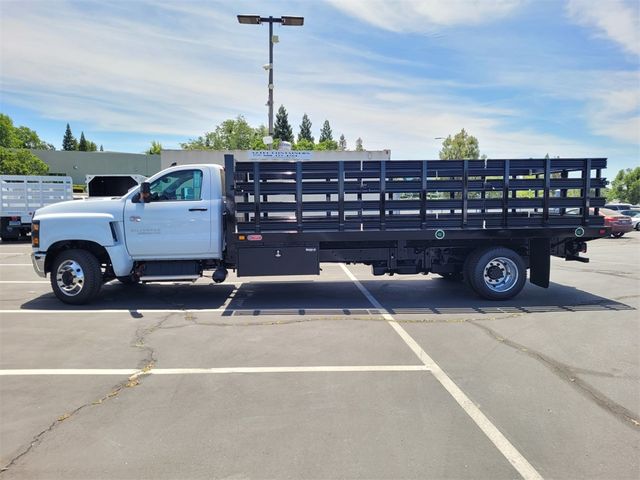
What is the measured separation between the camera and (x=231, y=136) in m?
61.0

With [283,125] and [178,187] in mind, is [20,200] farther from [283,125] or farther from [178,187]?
[283,125]

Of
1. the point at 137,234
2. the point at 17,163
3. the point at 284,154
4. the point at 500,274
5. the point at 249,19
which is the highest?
the point at 249,19

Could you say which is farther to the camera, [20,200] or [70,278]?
[20,200]

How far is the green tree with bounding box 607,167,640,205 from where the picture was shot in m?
83.8

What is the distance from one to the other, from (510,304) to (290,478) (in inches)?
242

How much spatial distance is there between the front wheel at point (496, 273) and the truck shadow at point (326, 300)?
20 centimetres

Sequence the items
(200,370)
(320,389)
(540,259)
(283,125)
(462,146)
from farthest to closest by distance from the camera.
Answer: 1. (283,125)
2. (462,146)
3. (540,259)
4. (200,370)
5. (320,389)

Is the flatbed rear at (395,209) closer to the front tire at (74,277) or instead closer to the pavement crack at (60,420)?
the front tire at (74,277)

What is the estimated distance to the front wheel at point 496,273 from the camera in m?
8.22

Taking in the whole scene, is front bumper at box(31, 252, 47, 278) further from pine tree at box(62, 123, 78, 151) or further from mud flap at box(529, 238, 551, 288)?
pine tree at box(62, 123, 78, 151)

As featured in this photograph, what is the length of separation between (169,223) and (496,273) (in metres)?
5.87

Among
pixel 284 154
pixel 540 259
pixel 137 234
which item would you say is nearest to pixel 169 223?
pixel 137 234

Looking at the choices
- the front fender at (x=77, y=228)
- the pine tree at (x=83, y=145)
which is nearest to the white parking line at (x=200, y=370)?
the front fender at (x=77, y=228)

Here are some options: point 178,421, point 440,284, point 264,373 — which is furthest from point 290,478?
point 440,284
